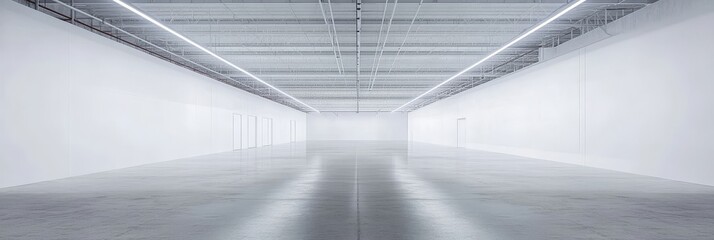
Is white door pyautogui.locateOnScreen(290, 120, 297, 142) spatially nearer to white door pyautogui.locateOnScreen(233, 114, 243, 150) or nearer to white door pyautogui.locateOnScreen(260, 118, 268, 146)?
white door pyautogui.locateOnScreen(260, 118, 268, 146)

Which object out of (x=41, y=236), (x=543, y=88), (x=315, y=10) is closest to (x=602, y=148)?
(x=543, y=88)

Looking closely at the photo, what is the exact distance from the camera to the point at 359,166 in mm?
14703

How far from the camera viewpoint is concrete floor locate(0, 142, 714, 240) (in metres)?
5.40

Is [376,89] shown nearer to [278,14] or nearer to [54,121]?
[278,14]

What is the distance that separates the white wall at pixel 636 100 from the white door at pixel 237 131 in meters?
16.2

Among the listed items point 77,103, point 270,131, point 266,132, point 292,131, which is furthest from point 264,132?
point 77,103

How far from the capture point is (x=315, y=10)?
13742 mm

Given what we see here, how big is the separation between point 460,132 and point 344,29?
63.1 ft

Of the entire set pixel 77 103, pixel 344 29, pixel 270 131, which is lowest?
pixel 270 131

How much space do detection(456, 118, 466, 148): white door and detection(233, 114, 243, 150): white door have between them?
1496 cm

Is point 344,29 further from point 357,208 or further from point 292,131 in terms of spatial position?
point 292,131

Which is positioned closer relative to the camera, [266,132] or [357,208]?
[357,208]

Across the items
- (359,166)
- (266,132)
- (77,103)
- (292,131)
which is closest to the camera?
(77,103)

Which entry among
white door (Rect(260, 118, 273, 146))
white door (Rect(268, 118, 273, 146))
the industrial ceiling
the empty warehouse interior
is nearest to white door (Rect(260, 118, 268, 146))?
white door (Rect(260, 118, 273, 146))
